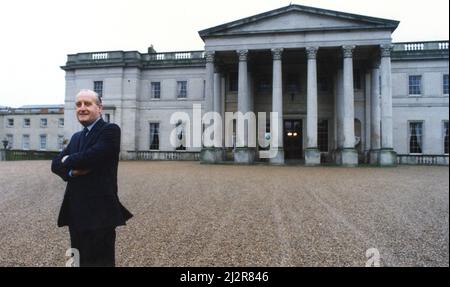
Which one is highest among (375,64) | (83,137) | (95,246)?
(375,64)

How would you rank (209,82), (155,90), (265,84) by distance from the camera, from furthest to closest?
1. (155,90)
2. (265,84)
3. (209,82)

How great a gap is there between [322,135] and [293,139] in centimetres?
239

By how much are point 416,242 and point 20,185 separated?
37.3 ft

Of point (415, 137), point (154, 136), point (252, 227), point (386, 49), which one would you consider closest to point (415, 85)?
point (415, 137)

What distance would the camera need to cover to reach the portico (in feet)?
72.8

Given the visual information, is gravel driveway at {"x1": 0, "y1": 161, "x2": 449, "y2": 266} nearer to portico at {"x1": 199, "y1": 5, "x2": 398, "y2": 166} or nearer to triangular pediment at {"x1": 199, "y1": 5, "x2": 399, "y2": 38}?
portico at {"x1": 199, "y1": 5, "x2": 398, "y2": 166}

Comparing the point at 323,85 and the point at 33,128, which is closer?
the point at 323,85

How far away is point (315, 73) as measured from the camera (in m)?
22.7

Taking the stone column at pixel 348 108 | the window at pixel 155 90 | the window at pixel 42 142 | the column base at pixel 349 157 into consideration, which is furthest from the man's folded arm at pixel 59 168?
the window at pixel 42 142

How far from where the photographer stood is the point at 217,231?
566 cm

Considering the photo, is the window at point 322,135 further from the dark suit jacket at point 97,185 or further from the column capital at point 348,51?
the dark suit jacket at point 97,185

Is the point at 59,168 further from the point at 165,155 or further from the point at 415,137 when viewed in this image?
the point at 415,137
